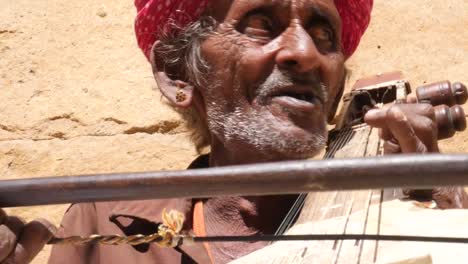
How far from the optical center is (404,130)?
1043 millimetres

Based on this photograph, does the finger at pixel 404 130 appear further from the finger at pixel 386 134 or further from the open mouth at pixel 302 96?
the open mouth at pixel 302 96

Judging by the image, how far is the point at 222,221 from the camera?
4.34 ft

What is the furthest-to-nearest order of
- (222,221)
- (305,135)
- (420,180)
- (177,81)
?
(177,81) < (222,221) < (305,135) < (420,180)

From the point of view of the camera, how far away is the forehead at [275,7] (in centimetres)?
133

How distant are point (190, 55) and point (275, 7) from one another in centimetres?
20

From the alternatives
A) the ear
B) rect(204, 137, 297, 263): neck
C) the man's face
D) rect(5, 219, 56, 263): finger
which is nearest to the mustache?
the man's face

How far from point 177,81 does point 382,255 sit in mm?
782

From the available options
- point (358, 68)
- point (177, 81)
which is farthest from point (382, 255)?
point (358, 68)

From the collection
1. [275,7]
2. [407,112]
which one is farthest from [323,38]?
[407,112]

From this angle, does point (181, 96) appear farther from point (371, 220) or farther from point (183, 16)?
point (371, 220)

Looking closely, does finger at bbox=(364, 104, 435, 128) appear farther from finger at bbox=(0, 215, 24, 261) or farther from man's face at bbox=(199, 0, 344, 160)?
finger at bbox=(0, 215, 24, 261)

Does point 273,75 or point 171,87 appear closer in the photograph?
point 273,75

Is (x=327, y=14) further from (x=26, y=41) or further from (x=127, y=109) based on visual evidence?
(x=26, y=41)

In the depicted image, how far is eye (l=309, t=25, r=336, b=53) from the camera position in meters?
1.36
